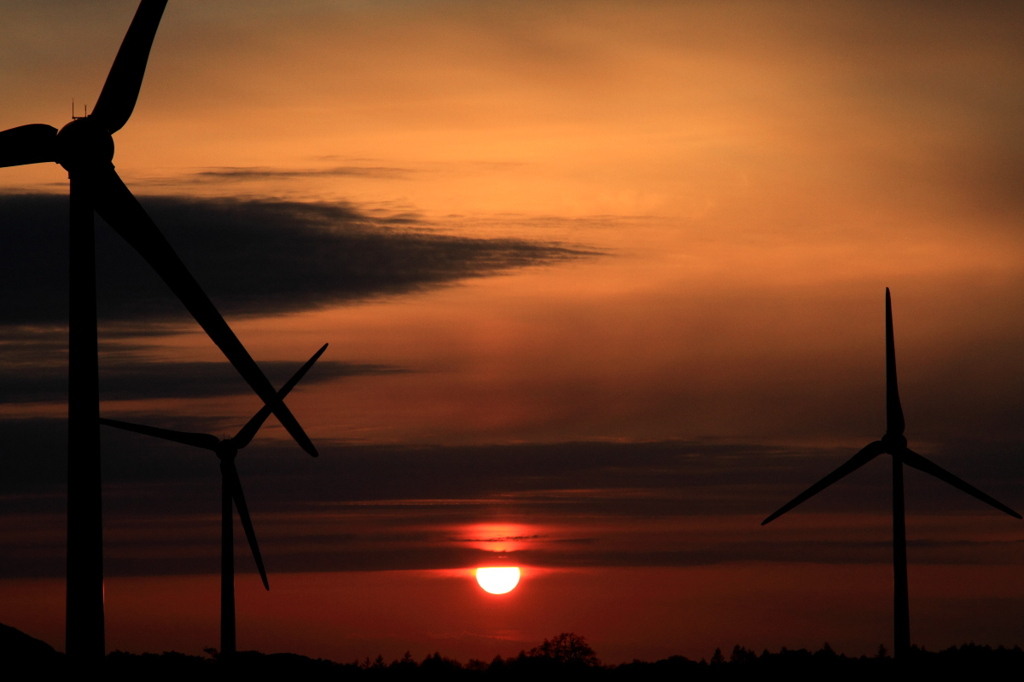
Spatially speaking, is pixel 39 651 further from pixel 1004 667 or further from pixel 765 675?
pixel 1004 667

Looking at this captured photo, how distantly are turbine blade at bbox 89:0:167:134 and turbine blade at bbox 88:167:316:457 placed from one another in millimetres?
3039

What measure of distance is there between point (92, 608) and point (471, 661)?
444 feet

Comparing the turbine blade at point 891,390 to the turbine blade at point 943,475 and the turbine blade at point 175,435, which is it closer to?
the turbine blade at point 943,475

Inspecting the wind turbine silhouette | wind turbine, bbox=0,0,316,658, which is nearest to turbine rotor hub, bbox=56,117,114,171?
wind turbine, bbox=0,0,316,658

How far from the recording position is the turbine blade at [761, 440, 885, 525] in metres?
84.3

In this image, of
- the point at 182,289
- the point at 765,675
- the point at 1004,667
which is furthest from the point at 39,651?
the point at 1004,667

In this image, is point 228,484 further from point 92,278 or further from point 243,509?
point 92,278

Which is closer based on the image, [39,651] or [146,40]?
[146,40]

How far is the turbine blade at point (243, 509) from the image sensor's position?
281 feet

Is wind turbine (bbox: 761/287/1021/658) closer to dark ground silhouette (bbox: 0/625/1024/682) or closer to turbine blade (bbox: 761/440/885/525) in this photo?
turbine blade (bbox: 761/440/885/525)

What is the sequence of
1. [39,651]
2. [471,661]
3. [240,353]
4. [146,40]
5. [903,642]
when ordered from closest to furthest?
[240,353], [146,40], [39,651], [903,642], [471,661]

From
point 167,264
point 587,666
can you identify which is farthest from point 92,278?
point 587,666

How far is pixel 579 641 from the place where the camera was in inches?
7224

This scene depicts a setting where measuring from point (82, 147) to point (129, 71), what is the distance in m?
5.34
